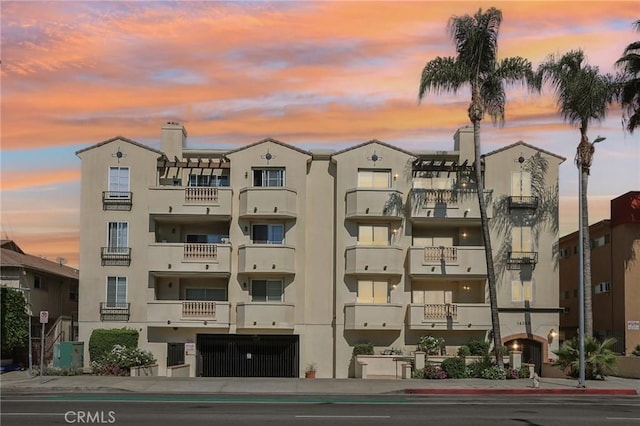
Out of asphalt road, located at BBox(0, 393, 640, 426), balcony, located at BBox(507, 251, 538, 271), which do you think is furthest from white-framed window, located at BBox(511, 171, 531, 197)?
asphalt road, located at BBox(0, 393, 640, 426)

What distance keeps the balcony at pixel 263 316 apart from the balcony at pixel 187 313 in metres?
0.87

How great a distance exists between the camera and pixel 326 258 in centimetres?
4556

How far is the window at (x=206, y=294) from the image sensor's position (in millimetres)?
45844

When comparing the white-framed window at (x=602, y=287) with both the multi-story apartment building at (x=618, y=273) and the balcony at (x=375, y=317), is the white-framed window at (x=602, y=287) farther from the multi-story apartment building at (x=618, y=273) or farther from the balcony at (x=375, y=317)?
the balcony at (x=375, y=317)

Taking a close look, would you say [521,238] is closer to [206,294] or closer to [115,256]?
[206,294]

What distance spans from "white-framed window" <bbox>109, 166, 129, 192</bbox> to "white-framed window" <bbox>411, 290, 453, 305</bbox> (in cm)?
1672

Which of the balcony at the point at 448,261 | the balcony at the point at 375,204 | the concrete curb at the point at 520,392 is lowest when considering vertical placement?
the concrete curb at the point at 520,392

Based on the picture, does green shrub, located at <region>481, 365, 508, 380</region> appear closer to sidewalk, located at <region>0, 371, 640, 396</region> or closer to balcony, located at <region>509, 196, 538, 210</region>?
sidewalk, located at <region>0, 371, 640, 396</region>

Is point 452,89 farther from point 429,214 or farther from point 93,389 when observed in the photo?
point 93,389

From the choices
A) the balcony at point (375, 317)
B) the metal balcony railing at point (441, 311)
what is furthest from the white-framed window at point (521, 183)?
the balcony at point (375, 317)

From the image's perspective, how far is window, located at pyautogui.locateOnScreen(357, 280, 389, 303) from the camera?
44.9m

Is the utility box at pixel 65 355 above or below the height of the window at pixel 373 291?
below

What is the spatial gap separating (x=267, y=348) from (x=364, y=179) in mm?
10558

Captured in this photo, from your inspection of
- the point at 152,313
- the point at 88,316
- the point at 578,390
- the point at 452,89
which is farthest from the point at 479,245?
the point at 88,316
